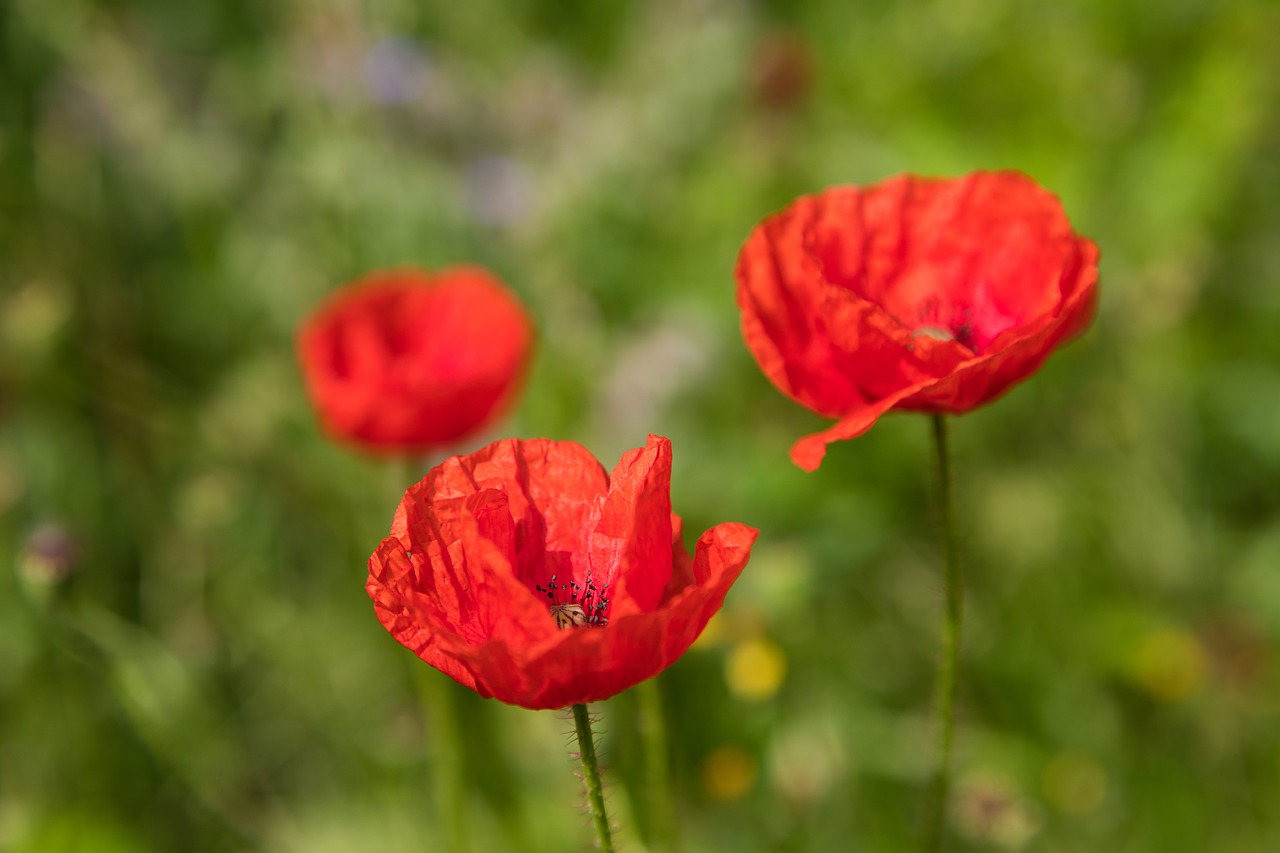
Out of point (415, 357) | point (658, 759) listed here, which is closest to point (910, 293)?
point (658, 759)

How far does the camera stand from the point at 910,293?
1.78 metres

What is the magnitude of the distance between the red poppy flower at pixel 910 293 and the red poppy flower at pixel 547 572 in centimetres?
21

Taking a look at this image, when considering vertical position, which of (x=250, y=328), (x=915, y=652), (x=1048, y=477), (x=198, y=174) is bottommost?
(x=915, y=652)

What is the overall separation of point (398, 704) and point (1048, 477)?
72.5 inches

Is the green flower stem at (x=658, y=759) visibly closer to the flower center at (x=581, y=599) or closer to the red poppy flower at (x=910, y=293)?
the flower center at (x=581, y=599)

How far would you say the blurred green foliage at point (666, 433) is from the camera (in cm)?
274

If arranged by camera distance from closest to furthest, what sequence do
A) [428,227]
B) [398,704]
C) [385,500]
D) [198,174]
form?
[398,704]
[385,500]
[198,174]
[428,227]

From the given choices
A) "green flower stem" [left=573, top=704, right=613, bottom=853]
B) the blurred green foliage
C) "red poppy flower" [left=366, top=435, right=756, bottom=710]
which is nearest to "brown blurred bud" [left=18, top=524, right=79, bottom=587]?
the blurred green foliage

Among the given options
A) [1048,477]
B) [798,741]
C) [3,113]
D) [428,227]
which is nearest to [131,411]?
[428,227]

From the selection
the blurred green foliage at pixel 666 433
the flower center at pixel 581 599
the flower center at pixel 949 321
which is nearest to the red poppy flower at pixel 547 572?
the flower center at pixel 581 599

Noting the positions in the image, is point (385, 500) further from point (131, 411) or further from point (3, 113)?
point (3, 113)

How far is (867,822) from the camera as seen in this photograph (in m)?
2.62

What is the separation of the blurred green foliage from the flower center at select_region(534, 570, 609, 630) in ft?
2.71

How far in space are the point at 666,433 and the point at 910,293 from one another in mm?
1830
